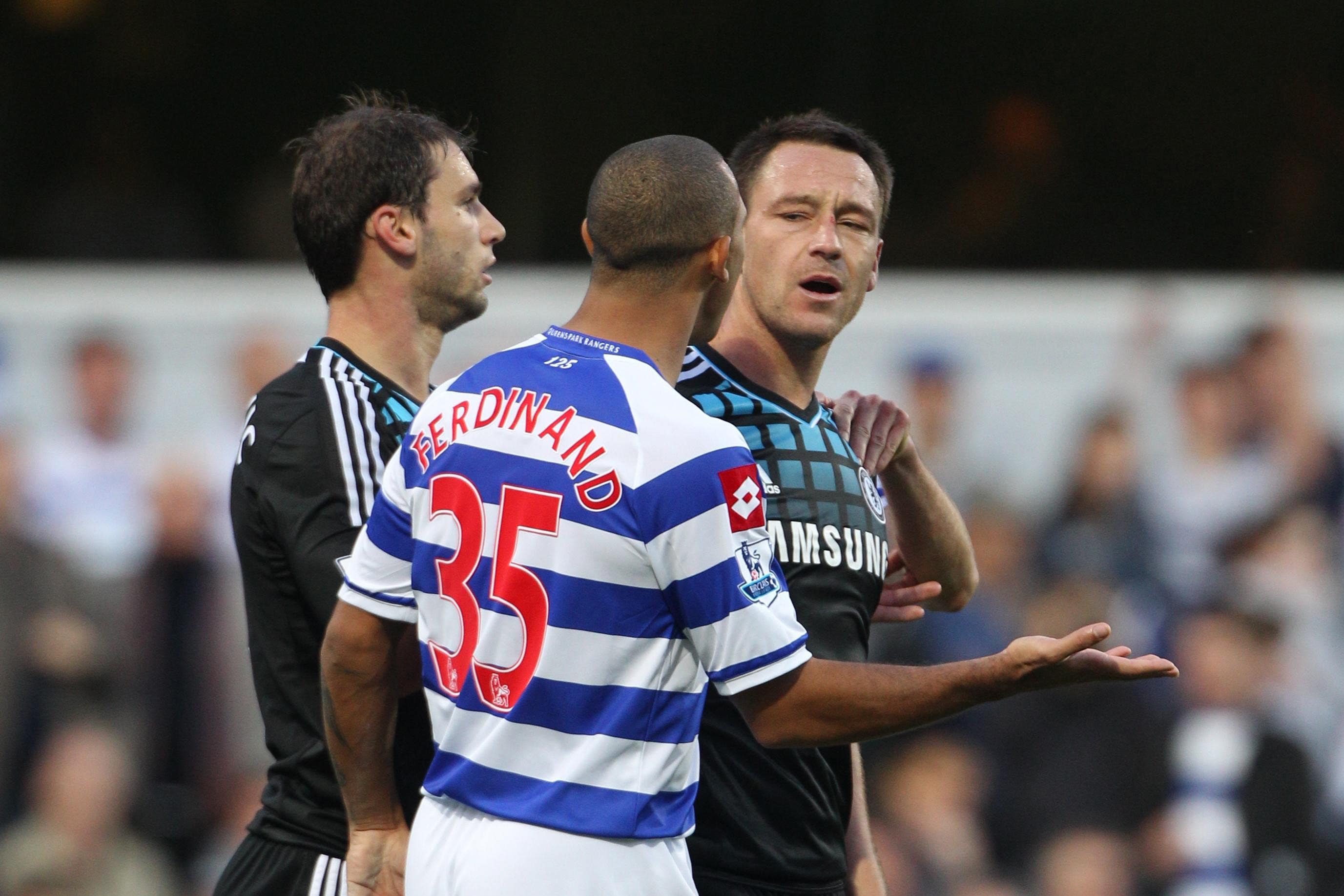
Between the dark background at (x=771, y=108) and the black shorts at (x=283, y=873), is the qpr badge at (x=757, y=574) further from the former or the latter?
the dark background at (x=771, y=108)

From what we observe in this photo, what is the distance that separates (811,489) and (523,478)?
2.62ft

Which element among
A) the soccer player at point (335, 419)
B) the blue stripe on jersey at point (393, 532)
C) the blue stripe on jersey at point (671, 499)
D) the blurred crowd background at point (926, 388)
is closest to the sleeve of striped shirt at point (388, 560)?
the blue stripe on jersey at point (393, 532)

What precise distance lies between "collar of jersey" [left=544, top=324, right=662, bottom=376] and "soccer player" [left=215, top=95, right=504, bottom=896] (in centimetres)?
47

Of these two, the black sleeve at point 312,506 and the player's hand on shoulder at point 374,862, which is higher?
the black sleeve at point 312,506

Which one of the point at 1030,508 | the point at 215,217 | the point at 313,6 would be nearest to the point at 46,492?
the point at 215,217

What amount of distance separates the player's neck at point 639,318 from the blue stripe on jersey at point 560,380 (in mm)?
61

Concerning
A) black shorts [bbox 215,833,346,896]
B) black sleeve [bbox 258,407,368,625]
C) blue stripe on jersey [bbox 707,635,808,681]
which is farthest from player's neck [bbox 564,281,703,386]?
black shorts [bbox 215,833,346,896]

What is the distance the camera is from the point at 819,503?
2996mm

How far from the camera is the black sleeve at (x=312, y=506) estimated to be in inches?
109

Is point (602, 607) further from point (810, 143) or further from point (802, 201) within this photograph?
point (810, 143)

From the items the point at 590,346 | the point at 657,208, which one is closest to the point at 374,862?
the point at 590,346

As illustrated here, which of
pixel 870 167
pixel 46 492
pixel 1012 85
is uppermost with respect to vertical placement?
pixel 1012 85

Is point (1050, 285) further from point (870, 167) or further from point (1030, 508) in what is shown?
point (870, 167)

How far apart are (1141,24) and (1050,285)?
1303mm
